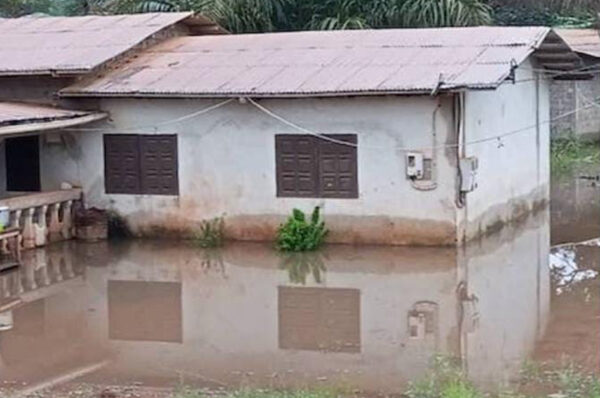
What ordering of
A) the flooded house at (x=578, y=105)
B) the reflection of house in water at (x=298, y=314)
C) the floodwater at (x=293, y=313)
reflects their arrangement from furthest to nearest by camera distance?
the flooded house at (x=578, y=105) → the reflection of house in water at (x=298, y=314) → the floodwater at (x=293, y=313)

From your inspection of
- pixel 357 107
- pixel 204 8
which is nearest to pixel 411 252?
pixel 357 107

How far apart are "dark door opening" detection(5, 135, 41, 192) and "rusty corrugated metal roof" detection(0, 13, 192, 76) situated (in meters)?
1.25

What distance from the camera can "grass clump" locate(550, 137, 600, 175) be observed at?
2658 centimetres

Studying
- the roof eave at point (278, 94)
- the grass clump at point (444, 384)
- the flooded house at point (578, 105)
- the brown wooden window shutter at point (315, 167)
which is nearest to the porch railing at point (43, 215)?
the roof eave at point (278, 94)

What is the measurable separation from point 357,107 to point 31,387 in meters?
8.39

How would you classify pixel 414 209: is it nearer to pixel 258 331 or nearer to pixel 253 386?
pixel 258 331

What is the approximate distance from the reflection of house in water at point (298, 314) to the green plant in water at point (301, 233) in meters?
0.30

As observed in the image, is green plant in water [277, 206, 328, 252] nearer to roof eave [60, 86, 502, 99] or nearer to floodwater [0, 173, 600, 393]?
floodwater [0, 173, 600, 393]

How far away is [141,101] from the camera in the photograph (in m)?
19.0

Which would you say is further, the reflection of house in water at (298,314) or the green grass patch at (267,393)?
the reflection of house in water at (298,314)

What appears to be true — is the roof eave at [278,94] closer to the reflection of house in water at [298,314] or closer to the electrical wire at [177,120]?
the electrical wire at [177,120]

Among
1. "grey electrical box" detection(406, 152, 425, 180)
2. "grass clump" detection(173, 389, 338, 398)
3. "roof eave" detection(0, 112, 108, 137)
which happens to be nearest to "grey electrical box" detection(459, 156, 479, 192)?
"grey electrical box" detection(406, 152, 425, 180)

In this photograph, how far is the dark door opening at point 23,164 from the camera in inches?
787

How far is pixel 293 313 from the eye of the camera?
44.5 ft
